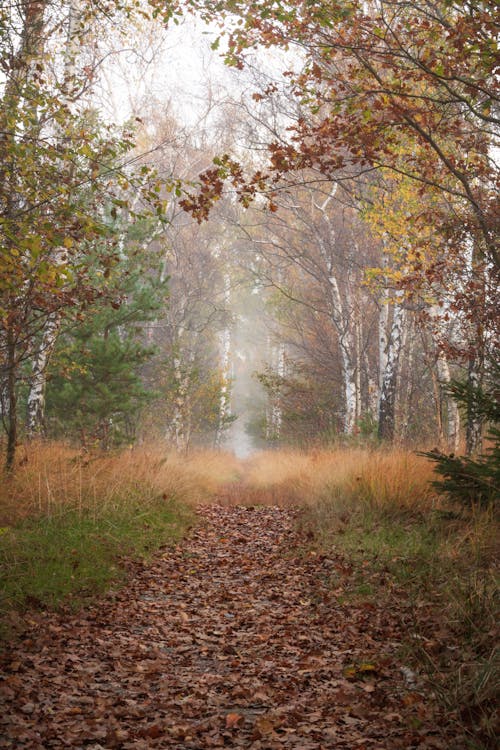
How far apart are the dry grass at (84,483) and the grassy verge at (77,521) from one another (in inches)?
0.5

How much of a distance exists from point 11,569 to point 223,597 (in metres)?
2.15

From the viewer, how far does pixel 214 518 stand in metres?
10.4

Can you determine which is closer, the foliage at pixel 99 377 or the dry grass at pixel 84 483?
the dry grass at pixel 84 483

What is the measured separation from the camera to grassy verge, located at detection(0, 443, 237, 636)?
5492mm

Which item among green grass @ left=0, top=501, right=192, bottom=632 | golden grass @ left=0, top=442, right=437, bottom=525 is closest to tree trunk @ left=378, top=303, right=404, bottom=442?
golden grass @ left=0, top=442, right=437, bottom=525

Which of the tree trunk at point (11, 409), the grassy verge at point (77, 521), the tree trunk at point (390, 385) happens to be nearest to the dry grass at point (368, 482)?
the tree trunk at point (390, 385)

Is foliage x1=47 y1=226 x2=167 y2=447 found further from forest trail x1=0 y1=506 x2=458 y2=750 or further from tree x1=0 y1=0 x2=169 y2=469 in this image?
→ forest trail x1=0 y1=506 x2=458 y2=750

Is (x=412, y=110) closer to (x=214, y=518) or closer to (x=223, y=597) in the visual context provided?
(x=223, y=597)

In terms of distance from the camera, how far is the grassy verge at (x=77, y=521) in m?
5.49

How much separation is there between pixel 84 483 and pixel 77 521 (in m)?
1.17

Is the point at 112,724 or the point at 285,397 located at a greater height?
the point at 285,397

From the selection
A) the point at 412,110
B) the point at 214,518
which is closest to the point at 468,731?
the point at 412,110

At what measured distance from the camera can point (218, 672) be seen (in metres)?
4.50

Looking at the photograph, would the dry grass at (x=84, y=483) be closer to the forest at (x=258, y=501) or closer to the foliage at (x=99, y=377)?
the forest at (x=258, y=501)
